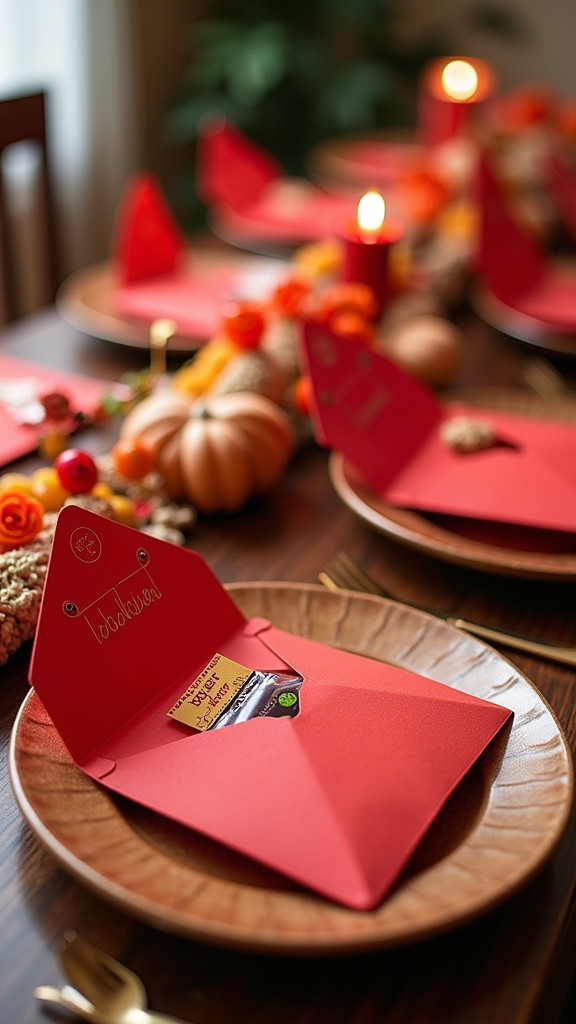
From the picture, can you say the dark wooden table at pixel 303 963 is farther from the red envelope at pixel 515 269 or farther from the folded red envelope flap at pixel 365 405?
the red envelope at pixel 515 269

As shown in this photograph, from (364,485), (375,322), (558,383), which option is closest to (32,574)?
Answer: (364,485)

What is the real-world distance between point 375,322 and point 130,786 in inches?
35.2

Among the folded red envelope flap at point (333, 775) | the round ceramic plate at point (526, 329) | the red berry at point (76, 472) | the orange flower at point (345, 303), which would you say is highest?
the orange flower at point (345, 303)

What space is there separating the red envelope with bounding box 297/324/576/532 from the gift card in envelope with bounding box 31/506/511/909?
0.26 metres

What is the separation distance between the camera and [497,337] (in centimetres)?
151

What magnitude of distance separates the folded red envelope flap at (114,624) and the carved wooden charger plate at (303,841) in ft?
0.11

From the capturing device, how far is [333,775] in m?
0.58

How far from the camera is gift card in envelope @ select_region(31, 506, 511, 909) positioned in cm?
54

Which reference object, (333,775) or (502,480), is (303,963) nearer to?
(333,775)

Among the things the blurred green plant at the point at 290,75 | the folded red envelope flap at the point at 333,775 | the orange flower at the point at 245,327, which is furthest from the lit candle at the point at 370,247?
the blurred green plant at the point at 290,75

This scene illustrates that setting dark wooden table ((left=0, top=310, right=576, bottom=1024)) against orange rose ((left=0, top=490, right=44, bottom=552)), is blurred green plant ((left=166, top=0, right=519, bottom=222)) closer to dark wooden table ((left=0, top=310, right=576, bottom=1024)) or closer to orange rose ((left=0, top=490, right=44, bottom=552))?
Answer: orange rose ((left=0, top=490, right=44, bottom=552))

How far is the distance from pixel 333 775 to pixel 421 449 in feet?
1.64

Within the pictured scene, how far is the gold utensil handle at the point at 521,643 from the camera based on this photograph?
0.77 meters

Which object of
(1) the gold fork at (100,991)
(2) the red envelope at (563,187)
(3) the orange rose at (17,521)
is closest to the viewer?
(1) the gold fork at (100,991)
